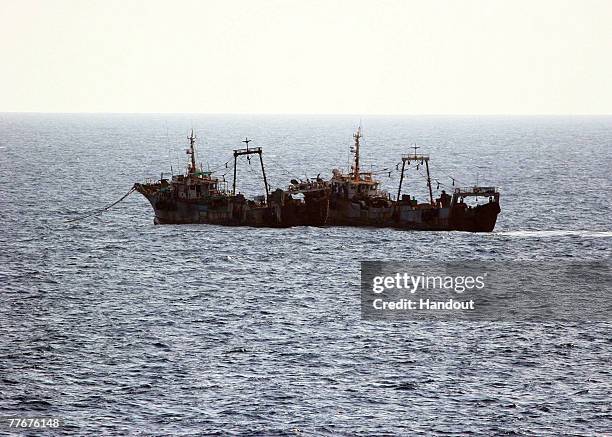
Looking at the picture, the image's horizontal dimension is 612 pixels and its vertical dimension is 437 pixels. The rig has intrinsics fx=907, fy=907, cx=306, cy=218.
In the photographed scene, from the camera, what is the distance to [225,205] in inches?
4904

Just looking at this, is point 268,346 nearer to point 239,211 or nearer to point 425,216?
point 239,211

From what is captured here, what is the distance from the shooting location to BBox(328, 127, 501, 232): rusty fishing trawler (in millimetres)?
121250

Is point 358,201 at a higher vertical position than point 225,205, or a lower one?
higher

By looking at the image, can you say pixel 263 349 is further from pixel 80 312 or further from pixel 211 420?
pixel 80 312

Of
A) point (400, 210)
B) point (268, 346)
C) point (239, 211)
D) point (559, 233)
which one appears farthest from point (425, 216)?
point (268, 346)

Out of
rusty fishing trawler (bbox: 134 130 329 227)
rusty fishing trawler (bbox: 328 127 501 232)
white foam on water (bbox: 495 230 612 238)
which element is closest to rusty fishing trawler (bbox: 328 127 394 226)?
rusty fishing trawler (bbox: 328 127 501 232)

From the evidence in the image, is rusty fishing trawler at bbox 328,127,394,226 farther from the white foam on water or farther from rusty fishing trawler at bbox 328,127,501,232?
the white foam on water

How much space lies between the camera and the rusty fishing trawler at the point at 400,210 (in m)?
121

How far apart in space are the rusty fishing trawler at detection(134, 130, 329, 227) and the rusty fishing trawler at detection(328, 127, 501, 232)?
2.47 metres

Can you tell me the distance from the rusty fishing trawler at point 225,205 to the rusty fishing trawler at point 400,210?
2.47m

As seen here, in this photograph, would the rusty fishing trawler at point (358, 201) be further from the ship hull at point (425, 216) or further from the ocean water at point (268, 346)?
the ocean water at point (268, 346)

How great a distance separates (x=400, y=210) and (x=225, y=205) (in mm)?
23928

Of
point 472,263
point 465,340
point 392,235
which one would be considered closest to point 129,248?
point 392,235

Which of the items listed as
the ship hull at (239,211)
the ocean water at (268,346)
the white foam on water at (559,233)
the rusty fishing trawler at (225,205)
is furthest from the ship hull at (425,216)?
the ship hull at (239,211)
